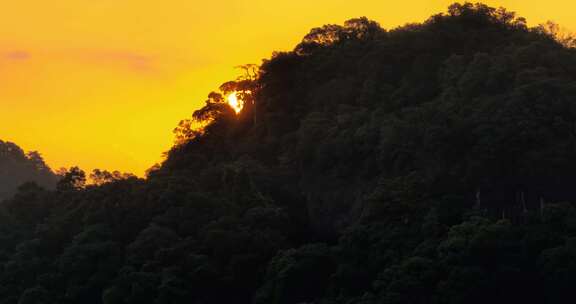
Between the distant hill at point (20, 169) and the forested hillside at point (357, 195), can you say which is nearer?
the forested hillside at point (357, 195)

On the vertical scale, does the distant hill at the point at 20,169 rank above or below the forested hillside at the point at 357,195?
above

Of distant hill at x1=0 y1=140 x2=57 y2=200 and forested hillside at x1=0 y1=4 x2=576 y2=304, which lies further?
distant hill at x1=0 y1=140 x2=57 y2=200

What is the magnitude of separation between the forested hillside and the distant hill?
33078mm

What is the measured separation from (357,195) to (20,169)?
2014 inches

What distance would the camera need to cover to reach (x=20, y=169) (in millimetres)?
88750

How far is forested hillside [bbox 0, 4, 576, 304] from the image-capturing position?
3534cm

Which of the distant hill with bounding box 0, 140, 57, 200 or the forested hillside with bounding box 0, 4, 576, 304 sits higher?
the distant hill with bounding box 0, 140, 57, 200

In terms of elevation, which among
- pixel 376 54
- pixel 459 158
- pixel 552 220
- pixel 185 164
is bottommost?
pixel 552 220

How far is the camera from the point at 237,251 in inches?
1634

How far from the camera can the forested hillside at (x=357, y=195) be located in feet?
116

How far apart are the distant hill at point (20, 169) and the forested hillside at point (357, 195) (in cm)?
3308

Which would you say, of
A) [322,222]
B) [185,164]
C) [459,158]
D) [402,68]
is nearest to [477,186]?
[459,158]

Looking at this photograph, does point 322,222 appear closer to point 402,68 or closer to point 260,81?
point 402,68

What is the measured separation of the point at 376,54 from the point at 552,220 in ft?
54.5
